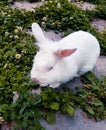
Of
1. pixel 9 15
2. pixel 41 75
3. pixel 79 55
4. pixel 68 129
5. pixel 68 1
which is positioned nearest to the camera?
pixel 41 75

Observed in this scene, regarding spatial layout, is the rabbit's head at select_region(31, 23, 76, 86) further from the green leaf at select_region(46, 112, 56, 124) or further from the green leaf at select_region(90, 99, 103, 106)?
the green leaf at select_region(90, 99, 103, 106)

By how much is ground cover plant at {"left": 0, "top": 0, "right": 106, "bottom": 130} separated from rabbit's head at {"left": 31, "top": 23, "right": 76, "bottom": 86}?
263mm

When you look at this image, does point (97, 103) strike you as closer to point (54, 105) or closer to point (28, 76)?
point (54, 105)

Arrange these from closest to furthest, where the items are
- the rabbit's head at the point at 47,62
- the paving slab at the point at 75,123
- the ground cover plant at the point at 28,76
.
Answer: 1. the rabbit's head at the point at 47,62
2. the ground cover plant at the point at 28,76
3. the paving slab at the point at 75,123

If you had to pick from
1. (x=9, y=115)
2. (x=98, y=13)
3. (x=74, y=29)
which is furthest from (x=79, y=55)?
(x=98, y=13)

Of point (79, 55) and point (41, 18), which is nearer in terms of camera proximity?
point (79, 55)

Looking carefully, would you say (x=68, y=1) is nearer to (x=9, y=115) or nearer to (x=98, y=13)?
(x=98, y=13)

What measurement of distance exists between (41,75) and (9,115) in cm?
60

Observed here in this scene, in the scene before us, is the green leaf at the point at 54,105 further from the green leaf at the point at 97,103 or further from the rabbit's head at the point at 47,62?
the green leaf at the point at 97,103

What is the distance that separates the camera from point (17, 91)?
15.5ft

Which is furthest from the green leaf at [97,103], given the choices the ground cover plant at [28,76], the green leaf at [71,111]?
the green leaf at [71,111]

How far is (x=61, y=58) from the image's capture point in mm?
4578

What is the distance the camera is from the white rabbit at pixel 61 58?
438 cm

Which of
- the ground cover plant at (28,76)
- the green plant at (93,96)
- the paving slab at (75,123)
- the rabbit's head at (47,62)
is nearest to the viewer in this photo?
the rabbit's head at (47,62)
